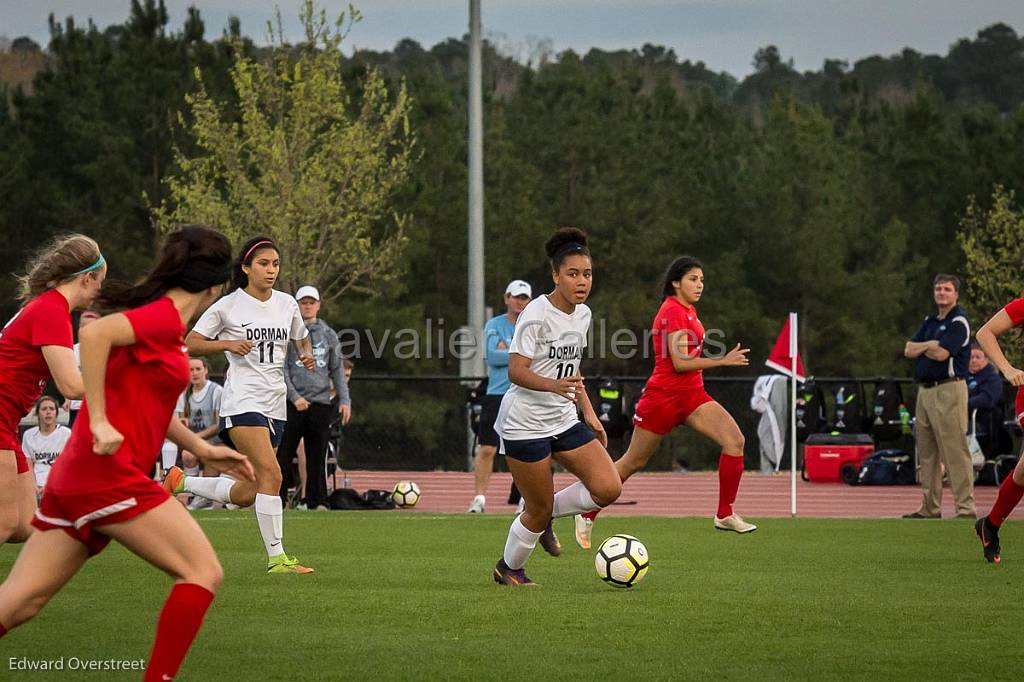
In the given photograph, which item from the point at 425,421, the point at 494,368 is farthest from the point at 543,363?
the point at 425,421

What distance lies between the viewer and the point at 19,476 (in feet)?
27.9

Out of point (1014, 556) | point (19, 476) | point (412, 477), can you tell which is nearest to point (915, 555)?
point (1014, 556)

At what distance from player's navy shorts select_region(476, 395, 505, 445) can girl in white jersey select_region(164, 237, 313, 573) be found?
5799 mm

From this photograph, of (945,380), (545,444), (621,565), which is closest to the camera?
(545,444)

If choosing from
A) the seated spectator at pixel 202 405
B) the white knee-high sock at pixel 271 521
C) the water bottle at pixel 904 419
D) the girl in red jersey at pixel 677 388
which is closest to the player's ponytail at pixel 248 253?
the white knee-high sock at pixel 271 521

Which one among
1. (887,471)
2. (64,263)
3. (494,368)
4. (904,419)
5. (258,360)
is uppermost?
(64,263)

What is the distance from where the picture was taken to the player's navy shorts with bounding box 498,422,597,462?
31.6ft

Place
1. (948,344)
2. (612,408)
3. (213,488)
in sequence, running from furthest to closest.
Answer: (612,408)
(948,344)
(213,488)

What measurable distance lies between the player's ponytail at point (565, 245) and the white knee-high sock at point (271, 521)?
268 cm

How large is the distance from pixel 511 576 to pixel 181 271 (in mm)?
4497

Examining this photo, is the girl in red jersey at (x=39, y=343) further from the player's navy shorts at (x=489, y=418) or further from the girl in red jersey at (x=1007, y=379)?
the player's navy shorts at (x=489, y=418)

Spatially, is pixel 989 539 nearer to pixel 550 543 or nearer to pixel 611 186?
pixel 550 543

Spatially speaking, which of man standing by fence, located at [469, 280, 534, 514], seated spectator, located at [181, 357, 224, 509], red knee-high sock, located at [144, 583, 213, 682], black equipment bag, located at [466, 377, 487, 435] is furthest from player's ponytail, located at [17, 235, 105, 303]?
black equipment bag, located at [466, 377, 487, 435]

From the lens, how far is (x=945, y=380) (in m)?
16.2
